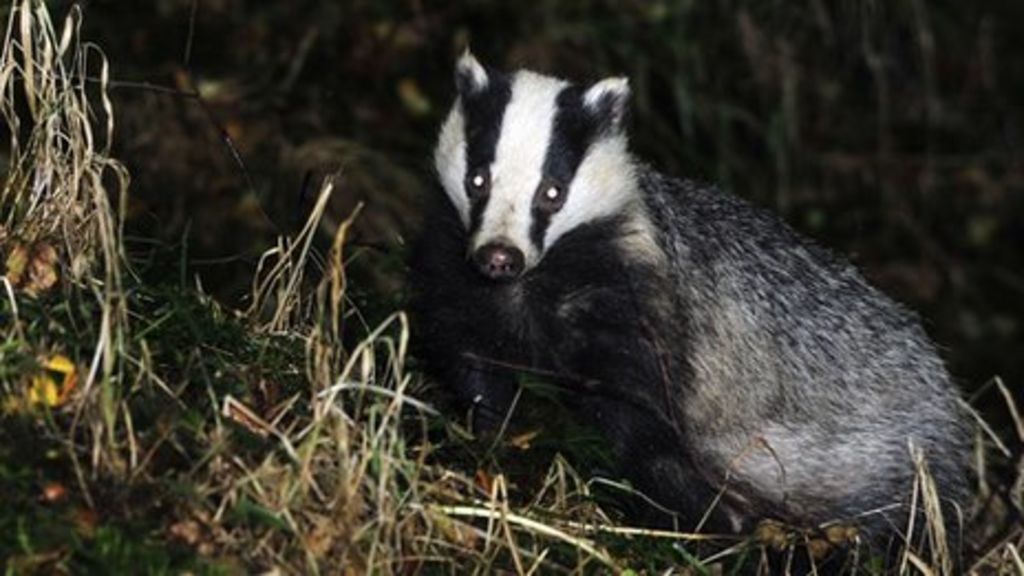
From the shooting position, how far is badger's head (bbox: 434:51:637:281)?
439 centimetres

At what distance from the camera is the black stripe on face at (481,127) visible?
4480mm

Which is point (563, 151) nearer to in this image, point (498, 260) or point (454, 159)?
point (454, 159)

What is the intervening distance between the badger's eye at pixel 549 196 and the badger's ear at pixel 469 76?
275 mm

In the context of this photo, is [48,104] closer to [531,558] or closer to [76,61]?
[76,61]

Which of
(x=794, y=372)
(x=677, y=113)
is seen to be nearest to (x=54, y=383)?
(x=794, y=372)

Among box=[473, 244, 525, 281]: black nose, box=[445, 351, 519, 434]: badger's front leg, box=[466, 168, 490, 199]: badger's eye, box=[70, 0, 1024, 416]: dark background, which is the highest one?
box=[466, 168, 490, 199]: badger's eye

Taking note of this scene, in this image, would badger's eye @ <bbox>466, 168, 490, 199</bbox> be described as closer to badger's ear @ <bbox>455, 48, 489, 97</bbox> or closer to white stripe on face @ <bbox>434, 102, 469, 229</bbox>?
white stripe on face @ <bbox>434, 102, 469, 229</bbox>

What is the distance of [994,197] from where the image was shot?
9094mm

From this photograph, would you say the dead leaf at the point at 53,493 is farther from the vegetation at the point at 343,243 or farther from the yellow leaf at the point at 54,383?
the yellow leaf at the point at 54,383

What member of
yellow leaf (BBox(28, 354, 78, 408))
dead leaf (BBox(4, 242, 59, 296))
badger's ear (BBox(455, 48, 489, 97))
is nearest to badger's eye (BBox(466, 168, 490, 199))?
badger's ear (BBox(455, 48, 489, 97))

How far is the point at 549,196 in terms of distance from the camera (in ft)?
14.7

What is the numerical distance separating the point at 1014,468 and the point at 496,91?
4.40 feet

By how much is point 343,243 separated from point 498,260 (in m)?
0.37

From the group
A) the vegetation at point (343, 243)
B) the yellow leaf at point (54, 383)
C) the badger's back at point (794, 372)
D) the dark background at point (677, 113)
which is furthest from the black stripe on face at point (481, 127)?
the dark background at point (677, 113)
